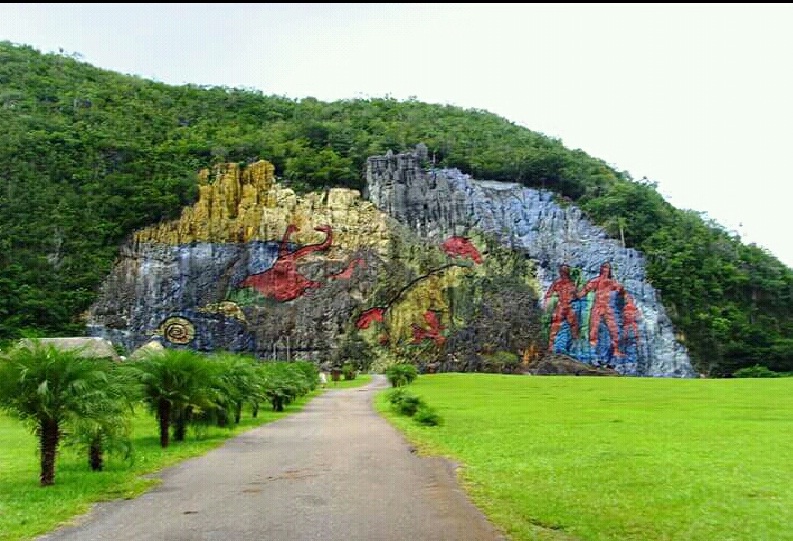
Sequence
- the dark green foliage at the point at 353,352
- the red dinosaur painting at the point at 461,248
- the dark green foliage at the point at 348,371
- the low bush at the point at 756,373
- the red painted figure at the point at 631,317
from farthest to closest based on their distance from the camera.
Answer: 1. the red dinosaur painting at the point at 461,248
2. the red painted figure at the point at 631,317
3. the dark green foliage at the point at 353,352
4. the low bush at the point at 756,373
5. the dark green foliage at the point at 348,371

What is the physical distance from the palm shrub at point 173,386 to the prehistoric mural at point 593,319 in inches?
2269

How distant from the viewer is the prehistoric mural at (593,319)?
237 feet

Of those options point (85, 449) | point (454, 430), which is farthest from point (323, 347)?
point (85, 449)

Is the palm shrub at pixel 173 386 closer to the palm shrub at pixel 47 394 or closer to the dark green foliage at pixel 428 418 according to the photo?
the palm shrub at pixel 47 394

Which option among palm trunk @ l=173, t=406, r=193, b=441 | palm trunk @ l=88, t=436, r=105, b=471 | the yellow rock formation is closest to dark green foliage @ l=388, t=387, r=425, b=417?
palm trunk @ l=173, t=406, r=193, b=441

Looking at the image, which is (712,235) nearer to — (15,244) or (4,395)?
(15,244)

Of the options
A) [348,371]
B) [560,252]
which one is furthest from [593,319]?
[348,371]

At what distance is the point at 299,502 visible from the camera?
414 inches

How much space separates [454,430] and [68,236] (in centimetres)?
6803

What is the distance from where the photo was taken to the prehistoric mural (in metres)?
72.4

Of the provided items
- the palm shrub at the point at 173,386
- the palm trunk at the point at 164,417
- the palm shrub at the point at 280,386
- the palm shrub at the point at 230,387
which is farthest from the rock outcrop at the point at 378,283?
the palm trunk at the point at 164,417

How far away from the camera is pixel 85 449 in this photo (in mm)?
14531

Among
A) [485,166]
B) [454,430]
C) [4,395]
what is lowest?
[454,430]

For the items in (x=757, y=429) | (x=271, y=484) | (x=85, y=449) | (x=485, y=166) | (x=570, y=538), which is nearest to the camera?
(x=570, y=538)
